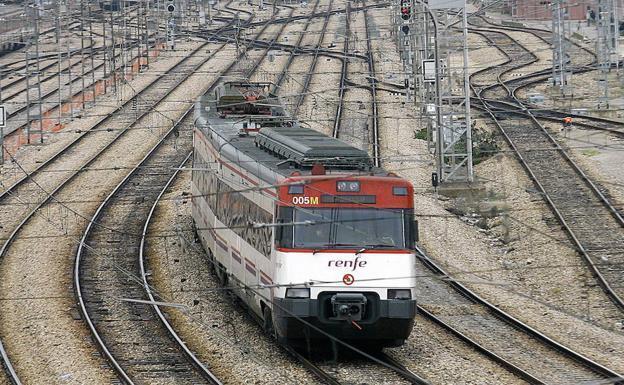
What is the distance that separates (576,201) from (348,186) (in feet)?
45.0

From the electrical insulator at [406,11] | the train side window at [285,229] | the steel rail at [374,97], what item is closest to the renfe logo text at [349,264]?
the train side window at [285,229]

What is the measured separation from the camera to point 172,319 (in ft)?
68.3

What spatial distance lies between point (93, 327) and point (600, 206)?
13.7 m

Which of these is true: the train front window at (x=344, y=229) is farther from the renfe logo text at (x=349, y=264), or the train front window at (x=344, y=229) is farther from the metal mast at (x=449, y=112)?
the metal mast at (x=449, y=112)

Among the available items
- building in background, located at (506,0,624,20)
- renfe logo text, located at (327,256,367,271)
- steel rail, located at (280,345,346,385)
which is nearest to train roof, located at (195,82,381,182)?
renfe logo text, located at (327,256,367,271)

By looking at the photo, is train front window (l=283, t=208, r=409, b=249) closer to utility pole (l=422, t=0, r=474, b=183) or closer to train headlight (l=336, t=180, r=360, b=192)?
train headlight (l=336, t=180, r=360, b=192)

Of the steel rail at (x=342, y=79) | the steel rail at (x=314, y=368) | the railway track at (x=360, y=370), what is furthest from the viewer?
the steel rail at (x=342, y=79)

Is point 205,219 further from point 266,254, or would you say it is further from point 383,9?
point 383,9

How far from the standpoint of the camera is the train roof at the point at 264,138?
1825 cm

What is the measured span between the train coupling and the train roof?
186 cm

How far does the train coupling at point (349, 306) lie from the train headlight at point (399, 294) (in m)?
0.37

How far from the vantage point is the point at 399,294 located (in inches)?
683

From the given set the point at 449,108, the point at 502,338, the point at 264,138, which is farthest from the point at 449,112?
the point at 502,338

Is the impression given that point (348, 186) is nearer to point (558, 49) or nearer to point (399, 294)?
point (399, 294)
